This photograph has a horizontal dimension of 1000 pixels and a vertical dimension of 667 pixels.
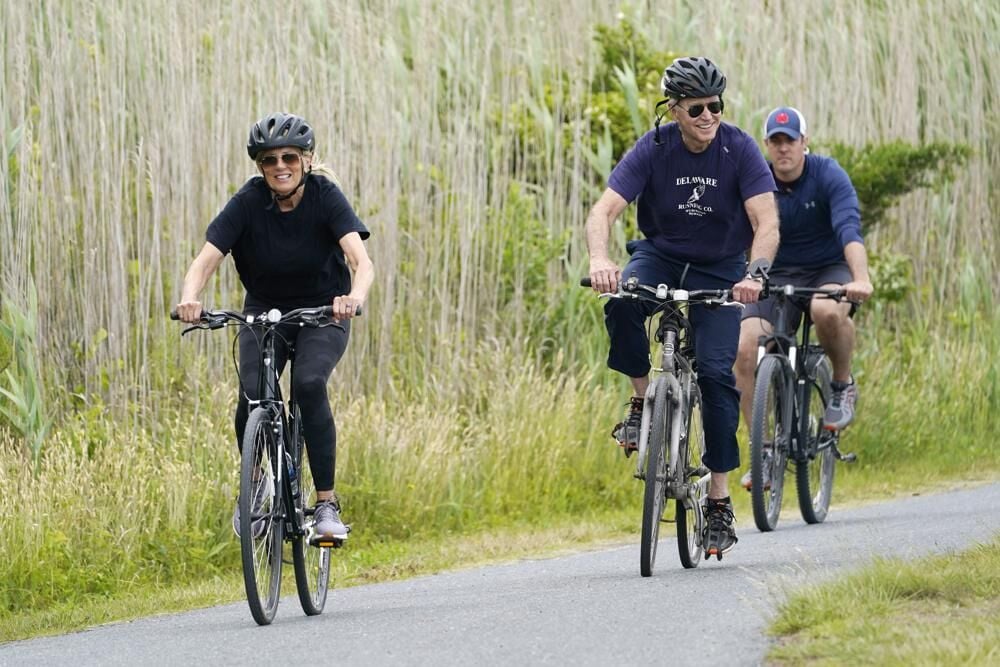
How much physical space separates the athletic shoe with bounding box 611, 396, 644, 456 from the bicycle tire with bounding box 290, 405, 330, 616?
142 centimetres

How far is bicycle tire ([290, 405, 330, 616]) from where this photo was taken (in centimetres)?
791

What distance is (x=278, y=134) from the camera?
7.89 m

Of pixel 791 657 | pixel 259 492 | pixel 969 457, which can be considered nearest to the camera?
pixel 791 657

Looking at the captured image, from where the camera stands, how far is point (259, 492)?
7598mm

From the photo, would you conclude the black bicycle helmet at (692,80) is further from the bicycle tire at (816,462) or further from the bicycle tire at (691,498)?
the bicycle tire at (816,462)

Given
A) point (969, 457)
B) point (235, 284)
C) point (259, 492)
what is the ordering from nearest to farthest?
point (259, 492) → point (235, 284) → point (969, 457)

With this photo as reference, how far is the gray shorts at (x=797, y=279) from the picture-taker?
1105 cm

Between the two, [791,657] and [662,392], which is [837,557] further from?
[791,657]

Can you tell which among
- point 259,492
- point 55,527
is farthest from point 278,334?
point 55,527

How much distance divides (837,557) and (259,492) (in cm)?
279

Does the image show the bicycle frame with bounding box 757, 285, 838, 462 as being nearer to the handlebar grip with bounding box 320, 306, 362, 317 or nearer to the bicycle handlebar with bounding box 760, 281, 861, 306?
the bicycle handlebar with bounding box 760, 281, 861, 306

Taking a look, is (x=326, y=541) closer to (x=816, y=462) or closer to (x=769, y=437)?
(x=769, y=437)

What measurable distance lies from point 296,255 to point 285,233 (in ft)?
0.33

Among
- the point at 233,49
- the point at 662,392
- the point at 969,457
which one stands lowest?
the point at 969,457
